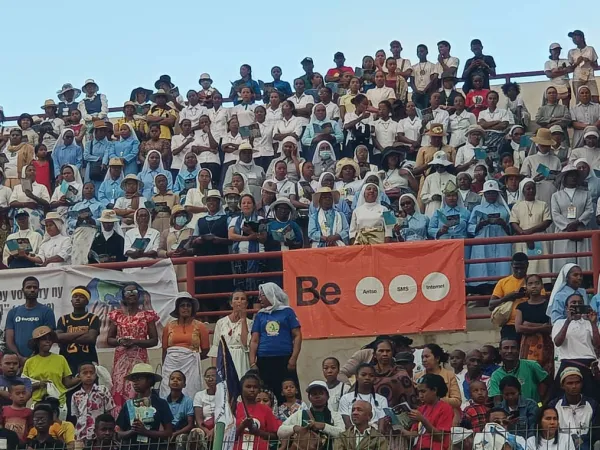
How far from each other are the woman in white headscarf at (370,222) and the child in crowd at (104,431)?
5455mm

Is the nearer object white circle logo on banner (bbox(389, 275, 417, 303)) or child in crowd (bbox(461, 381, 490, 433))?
child in crowd (bbox(461, 381, 490, 433))

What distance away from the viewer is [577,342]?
19.6 meters

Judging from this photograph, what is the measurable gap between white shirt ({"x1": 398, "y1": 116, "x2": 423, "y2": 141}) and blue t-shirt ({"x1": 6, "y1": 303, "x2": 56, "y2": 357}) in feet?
26.2

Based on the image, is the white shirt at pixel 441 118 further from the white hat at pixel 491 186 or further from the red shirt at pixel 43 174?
the red shirt at pixel 43 174

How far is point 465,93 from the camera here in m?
29.6

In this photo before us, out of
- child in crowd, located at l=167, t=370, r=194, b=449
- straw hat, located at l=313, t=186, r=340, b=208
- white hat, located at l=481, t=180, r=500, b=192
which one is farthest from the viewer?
straw hat, located at l=313, t=186, r=340, b=208

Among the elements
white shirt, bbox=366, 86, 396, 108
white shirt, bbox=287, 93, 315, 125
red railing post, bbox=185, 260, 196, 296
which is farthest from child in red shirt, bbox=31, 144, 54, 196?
red railing post, bbox=185, 260, 196, 296

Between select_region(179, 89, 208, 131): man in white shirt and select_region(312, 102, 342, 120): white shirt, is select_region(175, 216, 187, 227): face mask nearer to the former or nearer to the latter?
select_region(312, 102, 342, 120): white shirt

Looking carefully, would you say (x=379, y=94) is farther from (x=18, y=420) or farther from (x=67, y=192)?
(x=18, y=420)

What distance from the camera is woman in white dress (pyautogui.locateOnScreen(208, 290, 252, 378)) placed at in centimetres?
2072

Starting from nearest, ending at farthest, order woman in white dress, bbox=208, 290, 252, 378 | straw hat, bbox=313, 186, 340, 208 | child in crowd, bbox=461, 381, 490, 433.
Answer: child in crowd, bbox=461, 381, 490, 433, woman in white dress, bbox=208, 290, 252, 378, straw hat, bbox=313, 186, 340, 208

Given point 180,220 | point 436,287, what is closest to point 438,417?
point 436,287

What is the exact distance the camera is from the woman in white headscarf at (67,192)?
28.0 m

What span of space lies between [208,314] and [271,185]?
12.9 feet
